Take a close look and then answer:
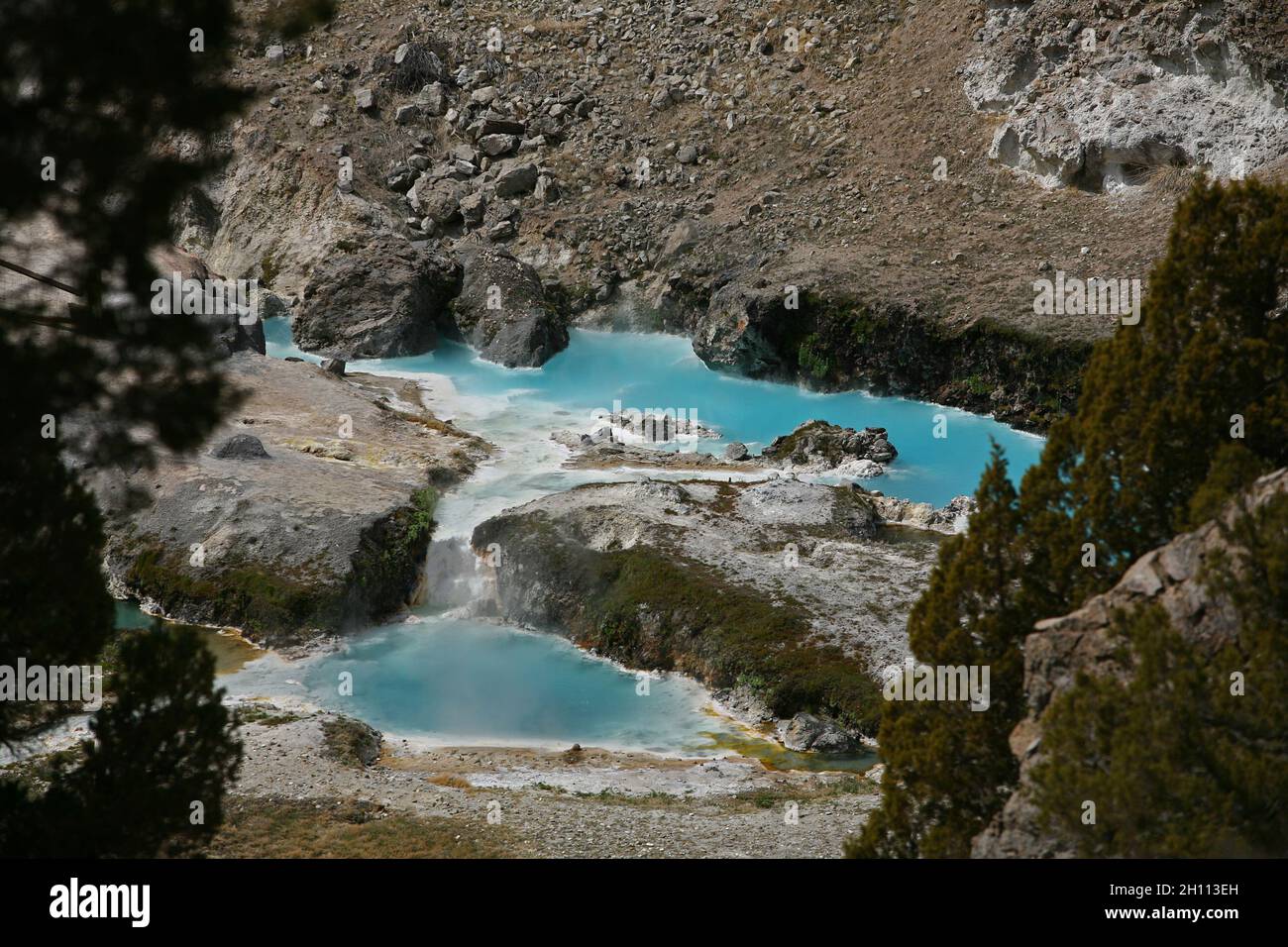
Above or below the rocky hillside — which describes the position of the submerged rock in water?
below

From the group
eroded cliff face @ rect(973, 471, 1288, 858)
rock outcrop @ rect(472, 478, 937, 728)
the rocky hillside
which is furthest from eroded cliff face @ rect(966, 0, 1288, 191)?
eroded cliff face @ rect(973, 471, 1288, 858)

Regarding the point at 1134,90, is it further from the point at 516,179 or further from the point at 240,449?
the point at 240,449

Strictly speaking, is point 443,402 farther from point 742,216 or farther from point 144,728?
point 144,728

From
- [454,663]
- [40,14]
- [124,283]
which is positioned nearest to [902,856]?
[124,283]

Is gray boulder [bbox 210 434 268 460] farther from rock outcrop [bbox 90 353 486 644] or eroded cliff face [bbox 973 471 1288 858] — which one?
eroded cliff face [bbox 973 471 1288 858]

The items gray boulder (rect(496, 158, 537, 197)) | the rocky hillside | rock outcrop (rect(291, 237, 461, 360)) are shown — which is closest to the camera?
the rocky hillside

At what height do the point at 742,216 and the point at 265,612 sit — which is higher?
the point at 742,216
